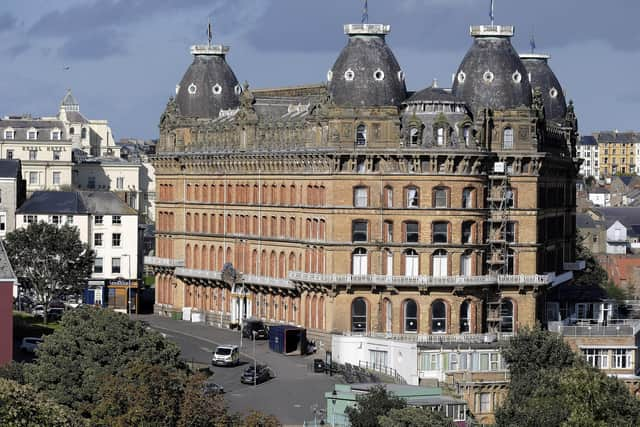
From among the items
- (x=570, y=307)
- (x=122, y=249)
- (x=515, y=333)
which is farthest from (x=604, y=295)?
(x=122, y=249)

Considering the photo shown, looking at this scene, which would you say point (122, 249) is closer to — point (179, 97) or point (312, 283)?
point (179, 97)

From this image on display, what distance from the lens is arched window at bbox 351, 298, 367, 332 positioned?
147 m

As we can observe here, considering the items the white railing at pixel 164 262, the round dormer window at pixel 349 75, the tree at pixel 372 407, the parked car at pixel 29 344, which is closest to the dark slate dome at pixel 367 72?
the round dormer window at pixel 349 75

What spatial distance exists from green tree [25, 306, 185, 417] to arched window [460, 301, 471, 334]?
3194cm

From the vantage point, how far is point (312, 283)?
489 feet

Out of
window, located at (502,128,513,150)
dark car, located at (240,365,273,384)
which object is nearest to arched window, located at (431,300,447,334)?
window, located at (502,128,513,150)

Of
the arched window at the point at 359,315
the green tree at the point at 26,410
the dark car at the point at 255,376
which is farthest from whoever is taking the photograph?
the arched window at the point at 359,315

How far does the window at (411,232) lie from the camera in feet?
478

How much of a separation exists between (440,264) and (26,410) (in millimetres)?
56654

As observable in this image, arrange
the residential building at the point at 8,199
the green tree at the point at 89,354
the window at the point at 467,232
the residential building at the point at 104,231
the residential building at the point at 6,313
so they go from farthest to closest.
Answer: the residential building at the point at 8,199 → the residential building at the point at 104,231 → the window at the point at 467,232 → the residential building at the point at 6,313 → the green tree at the point at 89,354

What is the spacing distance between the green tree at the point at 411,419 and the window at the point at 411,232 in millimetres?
34406

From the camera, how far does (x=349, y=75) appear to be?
14862 centimetres

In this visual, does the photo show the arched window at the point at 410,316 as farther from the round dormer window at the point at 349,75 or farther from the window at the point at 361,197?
the round dormer window at the point at 349,75

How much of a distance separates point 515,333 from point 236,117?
101 ft
